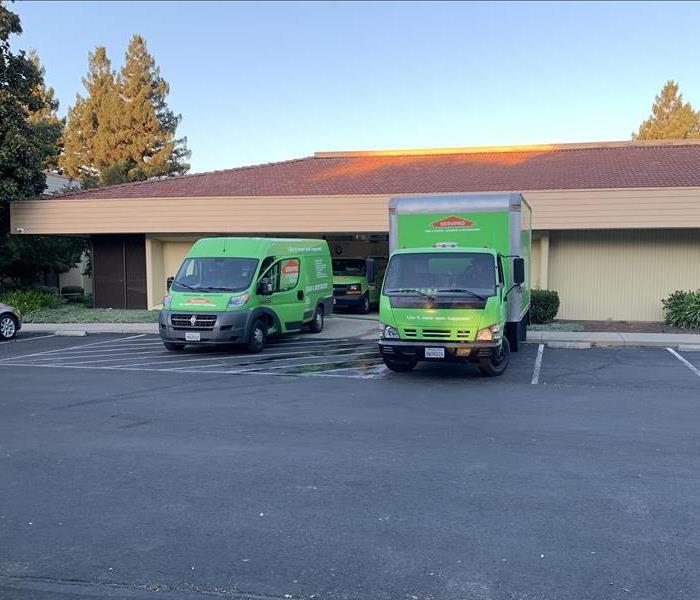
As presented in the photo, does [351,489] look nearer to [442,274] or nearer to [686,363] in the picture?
[442,274]

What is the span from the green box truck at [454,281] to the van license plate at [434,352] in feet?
0.05

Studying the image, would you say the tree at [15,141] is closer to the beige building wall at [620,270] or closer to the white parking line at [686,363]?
the beige building wall at [620,270]

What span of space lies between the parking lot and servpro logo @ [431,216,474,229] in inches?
110

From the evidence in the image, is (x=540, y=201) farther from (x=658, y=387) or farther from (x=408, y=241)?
(x=658, y=387)

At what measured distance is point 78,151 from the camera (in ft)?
143

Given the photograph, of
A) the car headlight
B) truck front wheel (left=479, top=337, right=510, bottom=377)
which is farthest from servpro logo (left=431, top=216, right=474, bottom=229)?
the car headlight

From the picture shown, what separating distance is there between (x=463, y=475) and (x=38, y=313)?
1871 cm

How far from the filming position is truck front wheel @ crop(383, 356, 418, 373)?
11281 millimetres

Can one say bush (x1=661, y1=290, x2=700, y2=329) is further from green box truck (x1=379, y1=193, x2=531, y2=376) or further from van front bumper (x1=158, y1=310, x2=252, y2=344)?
van front bumper (x1=158, y1=310, x2=252, y2=344)

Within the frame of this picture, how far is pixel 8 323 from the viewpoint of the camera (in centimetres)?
1691

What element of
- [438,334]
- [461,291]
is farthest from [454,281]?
[438,334]

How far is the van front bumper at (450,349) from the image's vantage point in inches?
406

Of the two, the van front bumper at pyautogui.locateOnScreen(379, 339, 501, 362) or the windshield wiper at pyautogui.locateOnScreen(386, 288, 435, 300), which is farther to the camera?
the windshield wiper at pyautogui.locateOnScreen(386, 288, 435, 300)

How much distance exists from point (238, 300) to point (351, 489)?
8400 mm
